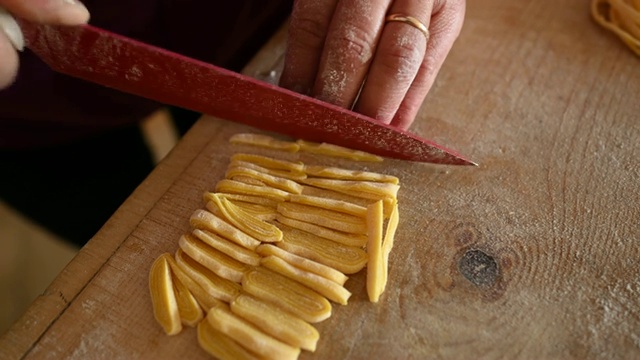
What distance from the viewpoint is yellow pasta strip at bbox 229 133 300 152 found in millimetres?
1954

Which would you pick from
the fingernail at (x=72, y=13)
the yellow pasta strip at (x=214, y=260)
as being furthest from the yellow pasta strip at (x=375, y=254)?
the fingernail at (x=72, y=13)

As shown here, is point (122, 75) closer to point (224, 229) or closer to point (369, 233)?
point (224, 229)

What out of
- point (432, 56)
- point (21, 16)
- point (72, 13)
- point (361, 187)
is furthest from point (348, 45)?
point (21, 16)

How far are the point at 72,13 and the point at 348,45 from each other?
78 cm

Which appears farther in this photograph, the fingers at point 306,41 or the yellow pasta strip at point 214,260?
the fingers at point 306,41

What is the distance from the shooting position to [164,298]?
1.59 metres

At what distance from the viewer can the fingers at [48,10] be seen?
142 cm

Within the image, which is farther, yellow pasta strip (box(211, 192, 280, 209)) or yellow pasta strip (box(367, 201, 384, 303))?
yellow pasta strip (box(211, 192, 280, 209))

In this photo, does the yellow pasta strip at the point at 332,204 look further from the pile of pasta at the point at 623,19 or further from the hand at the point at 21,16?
the pile of pasta at the point at 623,19

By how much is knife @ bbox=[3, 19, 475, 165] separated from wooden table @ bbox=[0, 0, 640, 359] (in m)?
0.12

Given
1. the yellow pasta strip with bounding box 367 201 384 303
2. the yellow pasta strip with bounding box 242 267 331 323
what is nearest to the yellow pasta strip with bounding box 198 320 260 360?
the yellow pasta strip with bounding box 242 267 331 323

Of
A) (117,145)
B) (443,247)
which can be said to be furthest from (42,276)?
(443,247)

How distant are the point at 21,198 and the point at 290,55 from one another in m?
1.39

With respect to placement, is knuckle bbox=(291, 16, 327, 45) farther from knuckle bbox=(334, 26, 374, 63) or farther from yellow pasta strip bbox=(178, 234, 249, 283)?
yellow pasta strip bbox=(178, 234, 249, 283)
